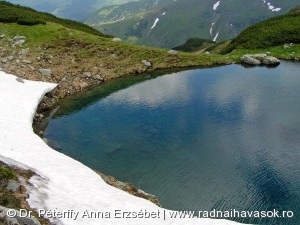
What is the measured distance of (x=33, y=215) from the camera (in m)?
19.8

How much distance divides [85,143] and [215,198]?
1570 cm

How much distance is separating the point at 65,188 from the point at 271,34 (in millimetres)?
66648

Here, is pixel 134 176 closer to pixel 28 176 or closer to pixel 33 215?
pixel 28 176

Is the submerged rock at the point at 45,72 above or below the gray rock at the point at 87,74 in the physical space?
above

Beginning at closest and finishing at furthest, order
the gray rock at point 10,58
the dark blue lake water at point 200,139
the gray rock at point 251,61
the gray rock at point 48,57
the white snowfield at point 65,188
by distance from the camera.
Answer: the white snowfield at point 65,188, the dark blue lake water at point 200,139, the gray rock at point 10,58, the gray rock at point 48,57, the gray rock at point 251,61

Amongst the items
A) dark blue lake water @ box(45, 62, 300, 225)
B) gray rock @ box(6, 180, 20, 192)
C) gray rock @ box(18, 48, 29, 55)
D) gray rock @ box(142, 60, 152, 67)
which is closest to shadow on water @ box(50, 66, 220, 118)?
dark blue lake water @ box(45, 62, 300, 225)

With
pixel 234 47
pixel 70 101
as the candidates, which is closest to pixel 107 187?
pixel 70 101

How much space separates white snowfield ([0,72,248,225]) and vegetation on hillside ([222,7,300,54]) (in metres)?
56.6

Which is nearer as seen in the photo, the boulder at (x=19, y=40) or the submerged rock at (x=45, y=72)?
the submerged rock at (x=45, y=72)

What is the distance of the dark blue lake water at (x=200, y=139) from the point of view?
28125mm

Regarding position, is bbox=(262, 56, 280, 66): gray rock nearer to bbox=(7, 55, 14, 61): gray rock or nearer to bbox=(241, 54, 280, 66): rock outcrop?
bbox=(241, 54, 280, 66): rock outcrop

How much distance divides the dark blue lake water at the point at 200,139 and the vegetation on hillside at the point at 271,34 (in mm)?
21014

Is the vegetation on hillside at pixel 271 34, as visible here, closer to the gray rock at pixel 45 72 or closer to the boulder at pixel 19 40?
the gray rock at pixel 45 72

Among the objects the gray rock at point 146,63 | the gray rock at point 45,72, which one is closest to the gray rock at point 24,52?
the gray rock at point 45,72
